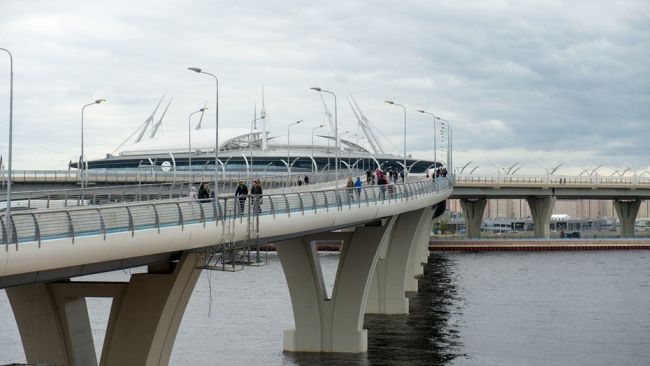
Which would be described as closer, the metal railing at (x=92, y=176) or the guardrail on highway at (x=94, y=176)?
the guardrail on highway at (x=94, y=176)

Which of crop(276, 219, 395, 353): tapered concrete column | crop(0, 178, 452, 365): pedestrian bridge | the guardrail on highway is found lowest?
crop(276, 219, 395, 353): tapered concrete column

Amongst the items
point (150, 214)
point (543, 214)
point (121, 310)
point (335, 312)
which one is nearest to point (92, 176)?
point (335, 312)

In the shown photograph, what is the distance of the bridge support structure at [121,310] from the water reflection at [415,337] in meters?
16.9

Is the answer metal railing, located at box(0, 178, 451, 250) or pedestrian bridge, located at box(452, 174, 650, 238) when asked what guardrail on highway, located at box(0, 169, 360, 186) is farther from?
pedestrian bridge, located at box(452, 174, 650, 238)

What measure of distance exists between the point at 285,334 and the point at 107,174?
53.1 meters

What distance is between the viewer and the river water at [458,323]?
44906 millimetres

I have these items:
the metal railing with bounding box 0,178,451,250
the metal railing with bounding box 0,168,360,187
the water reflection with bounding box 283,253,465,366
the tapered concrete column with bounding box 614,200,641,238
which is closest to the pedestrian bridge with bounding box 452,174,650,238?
the tapered concrete column with bounding box 614,200,641,238

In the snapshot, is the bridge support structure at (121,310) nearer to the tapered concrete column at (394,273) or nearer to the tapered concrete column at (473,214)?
the tapered concrete column at (394,273)

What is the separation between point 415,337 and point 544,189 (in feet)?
302

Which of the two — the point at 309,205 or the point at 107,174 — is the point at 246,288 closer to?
the point at 107,174

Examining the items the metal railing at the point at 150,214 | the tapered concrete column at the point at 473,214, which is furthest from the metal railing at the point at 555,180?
the metal railing at the point at 150,214

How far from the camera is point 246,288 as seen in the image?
259 ft

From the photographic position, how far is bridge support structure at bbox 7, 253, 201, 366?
25.8 metres

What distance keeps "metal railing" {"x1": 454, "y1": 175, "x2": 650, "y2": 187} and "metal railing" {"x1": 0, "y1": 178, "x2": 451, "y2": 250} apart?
333 feet
